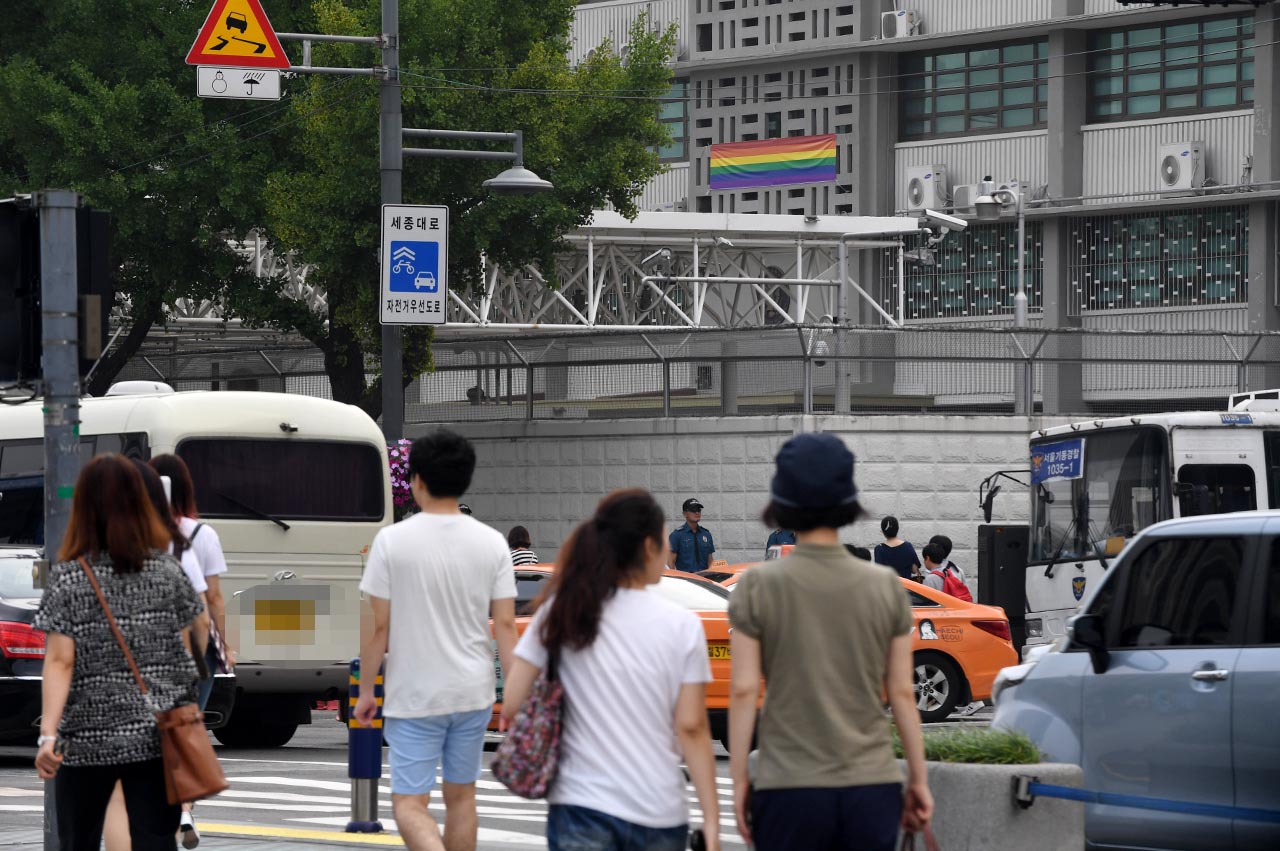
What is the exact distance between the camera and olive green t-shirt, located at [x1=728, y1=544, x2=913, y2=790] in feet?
19.0

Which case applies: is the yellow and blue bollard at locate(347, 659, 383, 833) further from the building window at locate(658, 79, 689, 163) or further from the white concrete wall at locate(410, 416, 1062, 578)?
the building window at locate(658, 79, 689, 163)

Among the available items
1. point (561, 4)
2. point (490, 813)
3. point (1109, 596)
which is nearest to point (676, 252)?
point (561, 4)

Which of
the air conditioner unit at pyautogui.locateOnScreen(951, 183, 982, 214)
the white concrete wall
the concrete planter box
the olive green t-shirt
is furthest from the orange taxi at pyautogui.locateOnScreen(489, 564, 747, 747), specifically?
the air conditioner unit at pyautogui.locateOnScreen(951, 183, 982, 214)

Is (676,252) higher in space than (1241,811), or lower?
higher

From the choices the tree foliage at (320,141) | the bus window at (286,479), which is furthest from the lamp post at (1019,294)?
the bus window at (286,479)

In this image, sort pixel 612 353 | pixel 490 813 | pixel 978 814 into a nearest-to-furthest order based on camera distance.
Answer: pixel 978 814 < pixel 490 813 < pixel 612 353

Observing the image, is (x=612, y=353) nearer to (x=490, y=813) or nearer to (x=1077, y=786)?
(x=490, y=813)

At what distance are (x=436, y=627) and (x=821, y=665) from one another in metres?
2.58

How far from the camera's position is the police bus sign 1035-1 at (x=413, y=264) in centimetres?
2103

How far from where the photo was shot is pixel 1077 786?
8.27 m

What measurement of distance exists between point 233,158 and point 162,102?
1.25 meters

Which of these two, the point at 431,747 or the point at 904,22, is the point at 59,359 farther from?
the point at 904,22

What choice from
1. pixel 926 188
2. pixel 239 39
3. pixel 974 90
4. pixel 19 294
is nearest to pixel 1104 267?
pixel 926 188

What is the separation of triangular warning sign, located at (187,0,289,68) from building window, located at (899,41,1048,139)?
33353 millimetres
